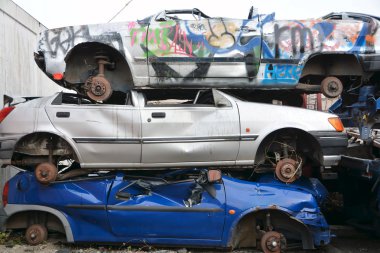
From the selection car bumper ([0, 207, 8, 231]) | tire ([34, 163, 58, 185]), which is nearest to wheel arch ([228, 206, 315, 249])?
tire ([34, 163, 58, 185])

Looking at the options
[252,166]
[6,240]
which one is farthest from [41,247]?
[252,166]

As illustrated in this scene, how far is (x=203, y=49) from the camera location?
4.87 meters

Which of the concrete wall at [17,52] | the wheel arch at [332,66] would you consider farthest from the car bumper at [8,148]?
the wheel arch at [332,66]

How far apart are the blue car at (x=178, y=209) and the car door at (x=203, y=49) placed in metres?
1.33

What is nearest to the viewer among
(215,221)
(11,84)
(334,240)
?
(215,221)

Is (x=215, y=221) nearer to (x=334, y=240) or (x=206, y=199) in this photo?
(x=206, y=199)

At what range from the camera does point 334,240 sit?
5.49 metres

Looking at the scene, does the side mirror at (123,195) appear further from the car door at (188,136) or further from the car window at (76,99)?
the car window at (76,99)

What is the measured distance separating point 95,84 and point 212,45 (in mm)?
1601

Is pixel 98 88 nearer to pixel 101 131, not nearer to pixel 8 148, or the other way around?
pixel 101 131

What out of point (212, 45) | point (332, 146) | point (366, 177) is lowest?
point (366, 177)

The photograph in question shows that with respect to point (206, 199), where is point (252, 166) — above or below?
above

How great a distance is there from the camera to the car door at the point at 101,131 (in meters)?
4.57

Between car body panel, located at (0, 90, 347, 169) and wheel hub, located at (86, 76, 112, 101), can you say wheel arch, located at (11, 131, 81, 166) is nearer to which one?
car body panel, located at (0, 90, 347, 169)
